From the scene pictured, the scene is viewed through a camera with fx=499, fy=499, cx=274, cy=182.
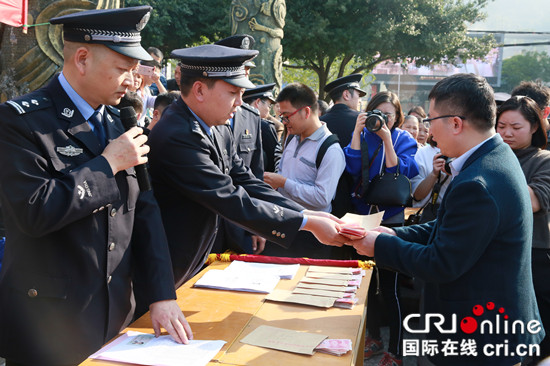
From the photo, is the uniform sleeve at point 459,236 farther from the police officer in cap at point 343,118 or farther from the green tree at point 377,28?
the green tree at point 377,28

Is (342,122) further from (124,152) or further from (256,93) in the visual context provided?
(124,152)

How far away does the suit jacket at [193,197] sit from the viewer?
95.3 inches

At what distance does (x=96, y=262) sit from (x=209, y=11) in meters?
17.4

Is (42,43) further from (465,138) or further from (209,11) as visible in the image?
A: (209,11)

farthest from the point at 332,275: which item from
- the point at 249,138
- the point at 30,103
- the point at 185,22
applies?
the point at 185,22

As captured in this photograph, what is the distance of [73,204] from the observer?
165cm

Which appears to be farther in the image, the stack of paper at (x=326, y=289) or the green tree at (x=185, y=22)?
the green tree at (x=185, y=22)

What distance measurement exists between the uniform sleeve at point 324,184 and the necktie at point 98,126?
2306 millimetres

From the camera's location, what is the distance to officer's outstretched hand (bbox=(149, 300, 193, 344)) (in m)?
1.86

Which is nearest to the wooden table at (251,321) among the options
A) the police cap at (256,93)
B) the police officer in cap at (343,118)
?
the police officer in cap at (343,118)

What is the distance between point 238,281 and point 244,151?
5.91 ft

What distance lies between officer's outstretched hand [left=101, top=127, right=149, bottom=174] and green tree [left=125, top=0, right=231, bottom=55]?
15.9 metres

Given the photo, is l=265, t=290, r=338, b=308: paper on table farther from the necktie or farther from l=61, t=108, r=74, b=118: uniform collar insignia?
l=61, t=108, r=74, b=118: uniform collar insignia

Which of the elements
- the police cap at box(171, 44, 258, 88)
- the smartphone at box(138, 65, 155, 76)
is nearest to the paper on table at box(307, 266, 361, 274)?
the police cap at box(171, 44, 258, 88)
